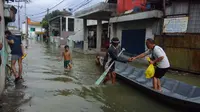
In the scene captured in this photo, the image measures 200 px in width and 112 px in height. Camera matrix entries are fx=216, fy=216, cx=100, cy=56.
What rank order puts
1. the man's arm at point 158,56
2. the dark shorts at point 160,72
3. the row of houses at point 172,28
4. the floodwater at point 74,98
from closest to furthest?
the floodwater at point 74,98 → the man's arm at point 158,56 → the dark shorts at point 160,72 → the row of houses at point 172,28

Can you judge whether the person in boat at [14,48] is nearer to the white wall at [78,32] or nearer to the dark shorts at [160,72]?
the dark shorts at [160,72]

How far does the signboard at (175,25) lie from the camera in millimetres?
11281

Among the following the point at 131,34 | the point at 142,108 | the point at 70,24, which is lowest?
the point at 142,108

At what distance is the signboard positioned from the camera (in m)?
11.3

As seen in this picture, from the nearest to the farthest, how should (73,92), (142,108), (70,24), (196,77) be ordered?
(142,108)
(73,92)
(196,77)
(70,24)

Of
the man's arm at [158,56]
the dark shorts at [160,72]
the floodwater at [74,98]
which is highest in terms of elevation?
the man's arm at [158,56]

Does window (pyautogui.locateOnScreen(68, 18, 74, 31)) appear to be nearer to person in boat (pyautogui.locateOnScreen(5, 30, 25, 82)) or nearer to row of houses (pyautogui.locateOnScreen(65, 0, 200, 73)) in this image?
row of houses (pyautogui.locateOnScreen(65, 0, 200, 73))

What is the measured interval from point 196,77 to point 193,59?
0.96 meters

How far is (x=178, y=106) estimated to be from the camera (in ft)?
18.5

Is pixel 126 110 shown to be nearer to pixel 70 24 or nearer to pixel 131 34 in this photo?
pixel 131 34

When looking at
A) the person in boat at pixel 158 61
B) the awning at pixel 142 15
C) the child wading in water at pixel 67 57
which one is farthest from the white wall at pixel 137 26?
the person in boat at pixel 158 61

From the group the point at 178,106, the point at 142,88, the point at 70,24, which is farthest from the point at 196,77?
the point at 70,24

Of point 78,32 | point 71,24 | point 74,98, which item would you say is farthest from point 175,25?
point 71,24

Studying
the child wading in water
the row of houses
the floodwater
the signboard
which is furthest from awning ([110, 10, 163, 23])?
the floodwater
